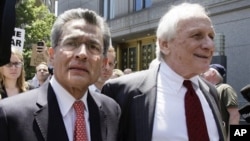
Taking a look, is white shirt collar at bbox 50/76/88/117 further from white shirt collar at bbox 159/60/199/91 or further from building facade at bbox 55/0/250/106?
building facade at bbox 55/0/250/106

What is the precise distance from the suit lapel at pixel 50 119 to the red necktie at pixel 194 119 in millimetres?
902

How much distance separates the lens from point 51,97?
2346 mm

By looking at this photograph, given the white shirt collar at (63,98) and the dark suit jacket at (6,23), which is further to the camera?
the white shirt collar at (63,98)

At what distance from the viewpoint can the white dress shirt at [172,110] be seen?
283 centimetres

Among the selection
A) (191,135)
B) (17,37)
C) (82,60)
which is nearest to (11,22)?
(82,60)

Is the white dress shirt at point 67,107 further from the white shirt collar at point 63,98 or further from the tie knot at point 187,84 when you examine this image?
the tie knot at point 187,84

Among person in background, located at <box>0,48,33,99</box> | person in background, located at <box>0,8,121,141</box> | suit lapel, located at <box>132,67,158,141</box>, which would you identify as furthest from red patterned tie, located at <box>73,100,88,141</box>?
person in background, located at <box>0,48,33,99</box>

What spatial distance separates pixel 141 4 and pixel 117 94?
15076mm

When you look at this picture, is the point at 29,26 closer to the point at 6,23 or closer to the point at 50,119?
the point at 50,119

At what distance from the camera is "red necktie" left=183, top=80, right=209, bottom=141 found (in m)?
2.86

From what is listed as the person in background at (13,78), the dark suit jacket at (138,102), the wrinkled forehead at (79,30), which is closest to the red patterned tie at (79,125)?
the wrinkled forehead at (79,30)

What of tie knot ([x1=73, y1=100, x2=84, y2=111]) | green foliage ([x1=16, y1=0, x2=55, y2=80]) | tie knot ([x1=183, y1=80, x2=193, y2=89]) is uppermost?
green foliage ([x1=16, y1=0, x2=55, y2=80])

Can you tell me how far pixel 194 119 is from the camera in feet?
9.50

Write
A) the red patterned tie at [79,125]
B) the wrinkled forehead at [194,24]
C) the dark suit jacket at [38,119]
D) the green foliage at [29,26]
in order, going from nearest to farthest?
the dark suit jacket at [38,119] < the red patterned tie at [79,125] < the wrinkled forehead at [194,24] < the green foliage at [29,26]
